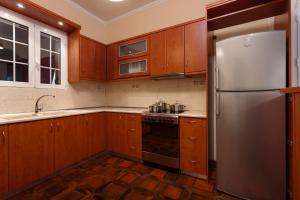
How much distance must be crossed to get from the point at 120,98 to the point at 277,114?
2.88m

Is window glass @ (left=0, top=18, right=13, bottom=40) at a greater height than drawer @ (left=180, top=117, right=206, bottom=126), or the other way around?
window glass @ (left=0, top=18, right=13, bottom=40)

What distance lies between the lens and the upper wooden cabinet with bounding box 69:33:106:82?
8.94 feet

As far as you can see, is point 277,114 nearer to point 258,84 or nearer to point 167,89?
point 258,84

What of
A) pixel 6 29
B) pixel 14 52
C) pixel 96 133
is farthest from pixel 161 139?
pixel 6 29

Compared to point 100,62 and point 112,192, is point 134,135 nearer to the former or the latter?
point 112,192

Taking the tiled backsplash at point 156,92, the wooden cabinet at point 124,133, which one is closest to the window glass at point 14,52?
the wooden cabinet at point 124,133

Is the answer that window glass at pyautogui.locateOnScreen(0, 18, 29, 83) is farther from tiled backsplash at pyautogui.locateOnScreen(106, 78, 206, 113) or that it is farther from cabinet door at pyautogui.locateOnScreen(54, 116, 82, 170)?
tiled backsplash at pyautogui.locateOnScreen(106, 78, 206, 113)

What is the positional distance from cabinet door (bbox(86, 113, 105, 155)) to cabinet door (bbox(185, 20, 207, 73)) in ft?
5.89

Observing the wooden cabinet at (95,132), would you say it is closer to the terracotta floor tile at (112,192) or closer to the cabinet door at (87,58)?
the cabinet door at (87,58)

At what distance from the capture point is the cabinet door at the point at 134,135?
2.48 meters

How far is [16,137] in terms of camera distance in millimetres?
1632

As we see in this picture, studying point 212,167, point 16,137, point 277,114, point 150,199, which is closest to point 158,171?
point 150,199

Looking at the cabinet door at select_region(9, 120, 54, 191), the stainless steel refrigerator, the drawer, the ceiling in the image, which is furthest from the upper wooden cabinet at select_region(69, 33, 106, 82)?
the stainless steel refrigerator

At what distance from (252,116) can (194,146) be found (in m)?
0.82
